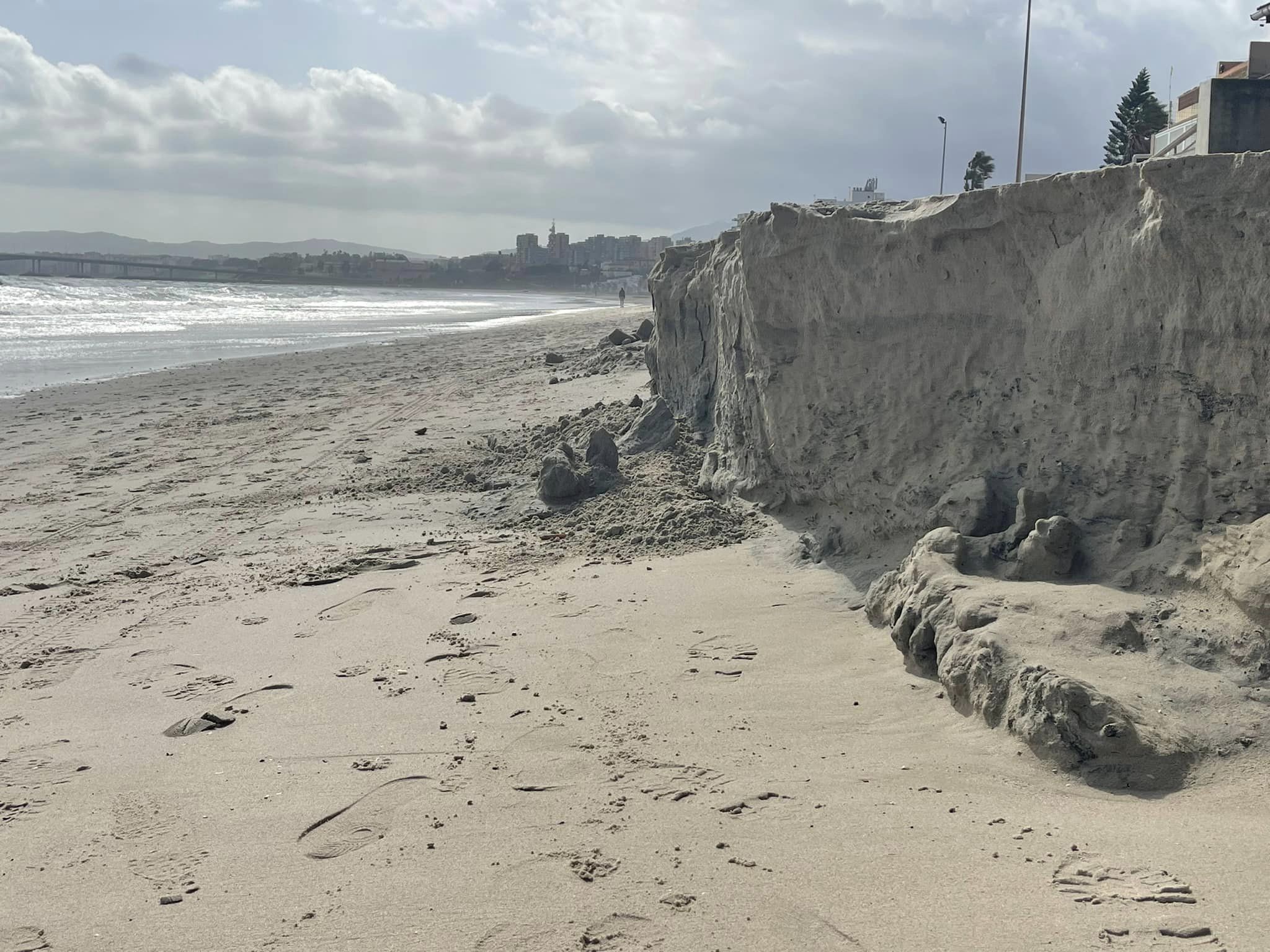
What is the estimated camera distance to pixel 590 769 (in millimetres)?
4020

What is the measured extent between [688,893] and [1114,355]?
334cm

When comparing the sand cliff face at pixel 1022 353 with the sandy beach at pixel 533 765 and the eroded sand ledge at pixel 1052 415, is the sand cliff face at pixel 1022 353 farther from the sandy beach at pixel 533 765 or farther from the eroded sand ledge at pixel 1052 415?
the sandy beach at pixel 533 765

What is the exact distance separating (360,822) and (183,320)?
121ft

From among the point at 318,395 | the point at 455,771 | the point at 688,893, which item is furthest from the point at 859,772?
the point at 318,395

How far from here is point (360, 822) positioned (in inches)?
146

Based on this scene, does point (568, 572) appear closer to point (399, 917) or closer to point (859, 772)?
point (859, 772)

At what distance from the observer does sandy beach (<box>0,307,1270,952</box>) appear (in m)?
3.04

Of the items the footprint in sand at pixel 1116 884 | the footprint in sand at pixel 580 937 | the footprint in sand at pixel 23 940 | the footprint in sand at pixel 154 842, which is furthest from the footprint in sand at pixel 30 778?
the footprint in sand at pixel 1116 884

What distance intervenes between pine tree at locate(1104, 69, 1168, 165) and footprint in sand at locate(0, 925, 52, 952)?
34.2 metres

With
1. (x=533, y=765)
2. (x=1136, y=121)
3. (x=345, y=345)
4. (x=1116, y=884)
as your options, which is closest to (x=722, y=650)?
(x=533, y=765)

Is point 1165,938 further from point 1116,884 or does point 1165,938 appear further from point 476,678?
point 476,678

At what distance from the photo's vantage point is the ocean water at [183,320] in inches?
869

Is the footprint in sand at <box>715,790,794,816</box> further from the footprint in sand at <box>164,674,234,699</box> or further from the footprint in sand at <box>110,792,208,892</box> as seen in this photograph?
the footprint in sand at <box>164,674,234,699</box>

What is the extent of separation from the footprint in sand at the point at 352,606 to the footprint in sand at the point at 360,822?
2.33 m
